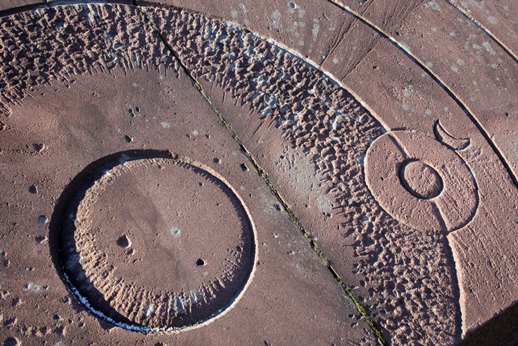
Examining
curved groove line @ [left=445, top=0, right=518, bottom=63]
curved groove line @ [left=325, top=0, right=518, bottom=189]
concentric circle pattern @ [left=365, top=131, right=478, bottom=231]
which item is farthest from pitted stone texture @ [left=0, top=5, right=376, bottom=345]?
curved groove line @ [left=445, top=0, right=518, bottom=63]

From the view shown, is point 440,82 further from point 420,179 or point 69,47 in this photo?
point 69,47

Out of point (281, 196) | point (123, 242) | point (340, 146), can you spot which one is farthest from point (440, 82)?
point (123, 242)

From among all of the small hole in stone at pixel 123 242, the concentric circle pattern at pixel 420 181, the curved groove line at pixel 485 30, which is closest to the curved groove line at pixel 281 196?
the concentric circle pattern at pixel 420 181

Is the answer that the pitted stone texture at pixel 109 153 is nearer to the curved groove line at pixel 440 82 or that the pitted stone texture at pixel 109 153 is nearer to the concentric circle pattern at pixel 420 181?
the concentric circle pattern at pixel 420 181

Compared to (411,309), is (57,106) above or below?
below

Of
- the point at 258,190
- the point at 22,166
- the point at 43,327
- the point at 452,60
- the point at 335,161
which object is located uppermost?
the point at 452,60

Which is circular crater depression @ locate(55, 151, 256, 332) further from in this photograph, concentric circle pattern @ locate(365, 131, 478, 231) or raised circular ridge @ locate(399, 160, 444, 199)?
raised circular ridge @ locate(399, 160, 444, 199)

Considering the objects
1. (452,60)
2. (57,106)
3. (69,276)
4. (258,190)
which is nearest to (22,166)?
(57,106)

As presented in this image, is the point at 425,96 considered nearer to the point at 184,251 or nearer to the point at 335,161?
the point at 335,161
